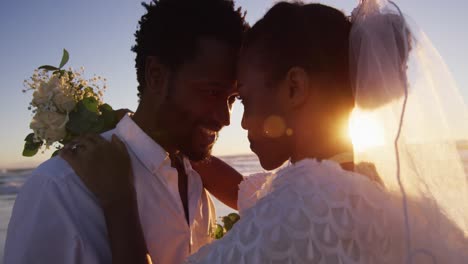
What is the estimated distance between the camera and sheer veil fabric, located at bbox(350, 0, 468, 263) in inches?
84.7

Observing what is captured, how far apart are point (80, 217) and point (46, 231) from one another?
0.19m

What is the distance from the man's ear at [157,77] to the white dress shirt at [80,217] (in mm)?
497

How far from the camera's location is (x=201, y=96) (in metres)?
3.30

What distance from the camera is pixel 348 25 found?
2.43 meters

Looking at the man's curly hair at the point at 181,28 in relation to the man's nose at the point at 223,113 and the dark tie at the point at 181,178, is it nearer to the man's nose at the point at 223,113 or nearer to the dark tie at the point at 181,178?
the man's nose at the point at 223,113

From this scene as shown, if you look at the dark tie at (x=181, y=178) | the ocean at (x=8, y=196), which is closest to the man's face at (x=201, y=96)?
the dark tie at (x=181, y=178)

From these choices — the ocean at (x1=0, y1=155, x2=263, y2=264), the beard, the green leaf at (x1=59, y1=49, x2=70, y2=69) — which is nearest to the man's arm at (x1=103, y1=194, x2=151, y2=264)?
the beard

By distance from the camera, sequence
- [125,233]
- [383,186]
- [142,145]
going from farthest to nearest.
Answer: [142,145]
[125,233]
[383,186]

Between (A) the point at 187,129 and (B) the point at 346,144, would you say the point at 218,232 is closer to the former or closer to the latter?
(A) the point at 187,129

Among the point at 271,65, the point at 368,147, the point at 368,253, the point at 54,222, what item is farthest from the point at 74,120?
the point at 368,253

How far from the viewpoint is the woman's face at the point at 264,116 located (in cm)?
236

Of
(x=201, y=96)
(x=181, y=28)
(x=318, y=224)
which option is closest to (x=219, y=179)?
(x=201, y=96)

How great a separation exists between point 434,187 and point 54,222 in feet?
6.63

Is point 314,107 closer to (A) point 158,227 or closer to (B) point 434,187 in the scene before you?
(B) point 434,187
